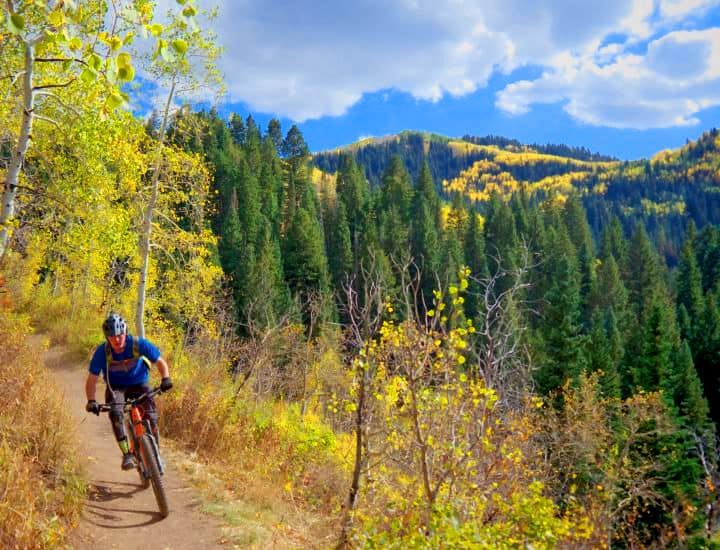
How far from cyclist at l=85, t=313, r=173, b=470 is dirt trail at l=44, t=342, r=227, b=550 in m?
0.57

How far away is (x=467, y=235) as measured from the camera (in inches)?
2864

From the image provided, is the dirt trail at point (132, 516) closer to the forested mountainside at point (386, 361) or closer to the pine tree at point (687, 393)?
the forested mountainside at point (386, 361)

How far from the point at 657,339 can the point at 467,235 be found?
42059 millimetres

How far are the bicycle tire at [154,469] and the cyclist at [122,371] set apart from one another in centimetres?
19

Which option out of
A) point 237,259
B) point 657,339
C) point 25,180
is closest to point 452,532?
point 25,180

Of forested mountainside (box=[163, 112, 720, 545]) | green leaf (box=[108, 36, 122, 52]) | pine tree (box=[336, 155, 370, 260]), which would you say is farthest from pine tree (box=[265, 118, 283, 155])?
green leaf (box=[108, 36, 122, 52])

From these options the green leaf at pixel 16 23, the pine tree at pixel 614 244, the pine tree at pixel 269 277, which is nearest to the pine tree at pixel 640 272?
the pine tree at pixel 614 244

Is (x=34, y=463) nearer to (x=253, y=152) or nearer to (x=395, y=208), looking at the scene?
(x=395, y=208)

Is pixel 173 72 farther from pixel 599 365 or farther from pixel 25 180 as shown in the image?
pixel 599 365

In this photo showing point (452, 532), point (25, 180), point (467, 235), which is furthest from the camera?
point (467, 235)

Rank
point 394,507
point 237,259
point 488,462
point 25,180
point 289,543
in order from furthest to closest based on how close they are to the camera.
A: point 237,259 < point 25,180 < point 488,462 < point 289,543 < point 394,507

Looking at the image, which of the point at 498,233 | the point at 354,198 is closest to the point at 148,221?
the point at 354,198

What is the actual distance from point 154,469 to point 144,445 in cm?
28

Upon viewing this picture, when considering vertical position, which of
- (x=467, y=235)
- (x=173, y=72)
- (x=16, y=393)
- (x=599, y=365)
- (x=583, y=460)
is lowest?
(x=583, y=460)
